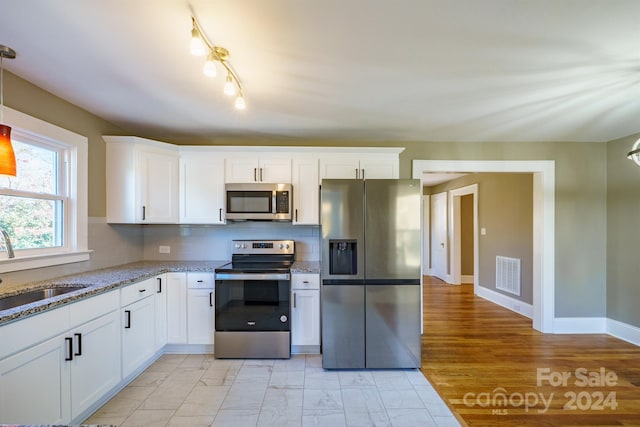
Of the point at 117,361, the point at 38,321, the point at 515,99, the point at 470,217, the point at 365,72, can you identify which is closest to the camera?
the point at 38,321

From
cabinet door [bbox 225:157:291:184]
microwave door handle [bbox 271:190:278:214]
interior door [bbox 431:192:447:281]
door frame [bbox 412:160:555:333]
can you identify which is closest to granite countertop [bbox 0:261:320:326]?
microwave door handle [bbox 271:190:278:214]

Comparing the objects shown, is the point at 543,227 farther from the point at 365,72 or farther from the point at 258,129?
the point at 258,129

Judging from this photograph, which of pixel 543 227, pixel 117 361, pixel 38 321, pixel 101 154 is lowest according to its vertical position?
pixel 117 361

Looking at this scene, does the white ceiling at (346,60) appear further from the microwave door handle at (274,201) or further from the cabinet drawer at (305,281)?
the cabinet drawer at (305,281)

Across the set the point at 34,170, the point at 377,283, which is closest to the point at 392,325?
the point at 377,283

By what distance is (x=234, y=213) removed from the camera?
10.3 ft

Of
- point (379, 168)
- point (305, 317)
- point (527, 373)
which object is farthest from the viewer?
point (379, 168)

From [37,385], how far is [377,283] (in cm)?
232

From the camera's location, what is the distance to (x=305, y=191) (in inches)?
127

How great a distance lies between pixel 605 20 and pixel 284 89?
6.09ft

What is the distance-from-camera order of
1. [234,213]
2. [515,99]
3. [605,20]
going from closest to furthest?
[605,20] → [515,99] → [234,213]

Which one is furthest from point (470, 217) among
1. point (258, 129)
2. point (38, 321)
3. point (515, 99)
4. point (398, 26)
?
point (38, 321)

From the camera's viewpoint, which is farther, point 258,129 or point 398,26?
point 258,129

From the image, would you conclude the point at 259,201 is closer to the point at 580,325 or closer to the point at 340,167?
the point at 340,167
